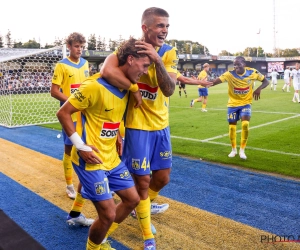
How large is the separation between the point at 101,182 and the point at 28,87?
18367mm

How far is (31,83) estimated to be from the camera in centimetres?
1972

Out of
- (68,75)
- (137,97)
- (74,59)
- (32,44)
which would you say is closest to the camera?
(137,97)

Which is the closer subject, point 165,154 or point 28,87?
point 165,154

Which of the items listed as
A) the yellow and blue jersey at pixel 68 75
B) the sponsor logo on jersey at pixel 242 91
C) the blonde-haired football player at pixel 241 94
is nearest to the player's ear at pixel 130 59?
the yellow and blue jersey at pixel 68 75

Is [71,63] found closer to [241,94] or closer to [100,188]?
[100,188]

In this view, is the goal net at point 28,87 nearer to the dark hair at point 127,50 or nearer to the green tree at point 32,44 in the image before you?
the dark hair at point 127,50

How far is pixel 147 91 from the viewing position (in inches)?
127

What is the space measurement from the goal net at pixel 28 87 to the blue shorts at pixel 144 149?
1197 cm

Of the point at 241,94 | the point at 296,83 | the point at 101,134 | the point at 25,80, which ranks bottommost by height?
the point at 101,134

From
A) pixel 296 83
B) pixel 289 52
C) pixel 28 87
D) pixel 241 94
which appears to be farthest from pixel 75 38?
pixel 289 52

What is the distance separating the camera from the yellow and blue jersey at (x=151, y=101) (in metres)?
3.14

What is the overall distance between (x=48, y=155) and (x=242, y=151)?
4394mm

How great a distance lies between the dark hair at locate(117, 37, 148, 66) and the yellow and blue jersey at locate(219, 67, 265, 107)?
444cm

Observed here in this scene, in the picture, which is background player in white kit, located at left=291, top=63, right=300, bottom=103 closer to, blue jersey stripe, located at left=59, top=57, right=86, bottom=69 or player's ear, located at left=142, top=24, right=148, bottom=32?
blue jersey stripe, located at left=59, top=57, right=86, bottom=69
